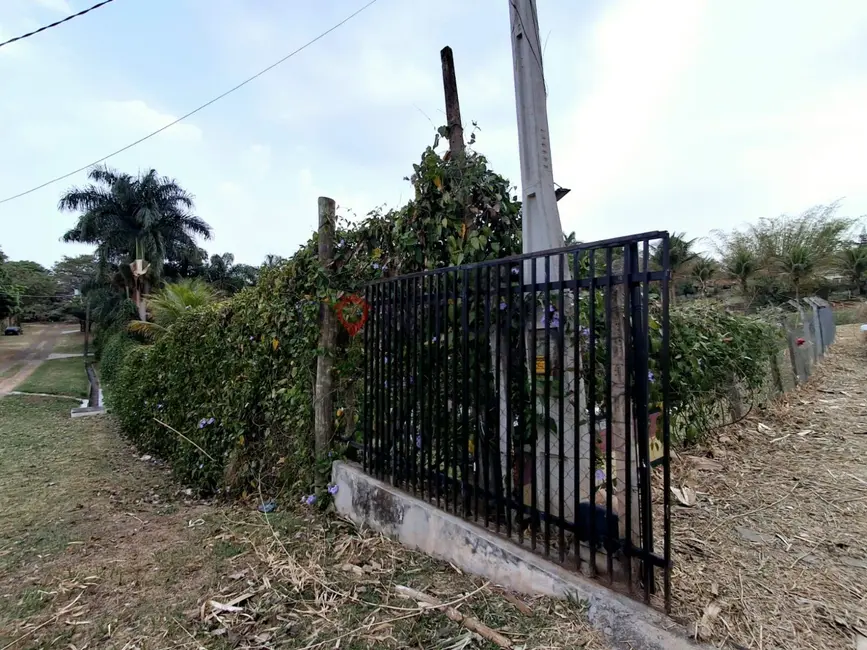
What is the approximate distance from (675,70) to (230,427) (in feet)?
17.8

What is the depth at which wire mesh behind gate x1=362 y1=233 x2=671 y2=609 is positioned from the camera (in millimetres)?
1687

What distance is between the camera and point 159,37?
5.41 m

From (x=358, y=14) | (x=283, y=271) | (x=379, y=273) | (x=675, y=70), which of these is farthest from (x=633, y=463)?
(x=358, y=14)

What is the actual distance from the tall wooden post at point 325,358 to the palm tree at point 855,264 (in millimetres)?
26656

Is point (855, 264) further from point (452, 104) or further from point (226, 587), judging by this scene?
point (226, 587)

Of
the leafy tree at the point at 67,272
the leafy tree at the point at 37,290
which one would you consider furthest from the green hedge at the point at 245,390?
the leafy tree at the point at 67,272

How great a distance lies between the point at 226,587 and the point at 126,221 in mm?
25033

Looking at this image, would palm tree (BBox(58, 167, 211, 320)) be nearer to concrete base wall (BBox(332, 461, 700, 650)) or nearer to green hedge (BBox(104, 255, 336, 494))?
green hedge (BBox(104, 255, 336, 494))

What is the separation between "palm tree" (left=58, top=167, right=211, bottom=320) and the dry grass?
2112 cm

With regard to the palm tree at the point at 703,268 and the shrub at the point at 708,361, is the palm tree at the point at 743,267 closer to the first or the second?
the palm tree at the point at 703,268

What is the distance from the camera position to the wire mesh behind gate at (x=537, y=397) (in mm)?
1687

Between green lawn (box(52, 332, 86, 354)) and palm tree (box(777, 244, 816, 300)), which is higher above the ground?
palm tree (box(777, 244, 816, 300))

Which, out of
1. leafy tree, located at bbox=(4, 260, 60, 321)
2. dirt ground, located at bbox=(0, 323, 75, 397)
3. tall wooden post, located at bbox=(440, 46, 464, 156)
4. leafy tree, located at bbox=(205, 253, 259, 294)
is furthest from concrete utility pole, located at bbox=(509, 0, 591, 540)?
leafy tree, located at bbox=(4, 260, 60, 321)

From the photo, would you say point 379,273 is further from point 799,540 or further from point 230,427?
point 799,540
